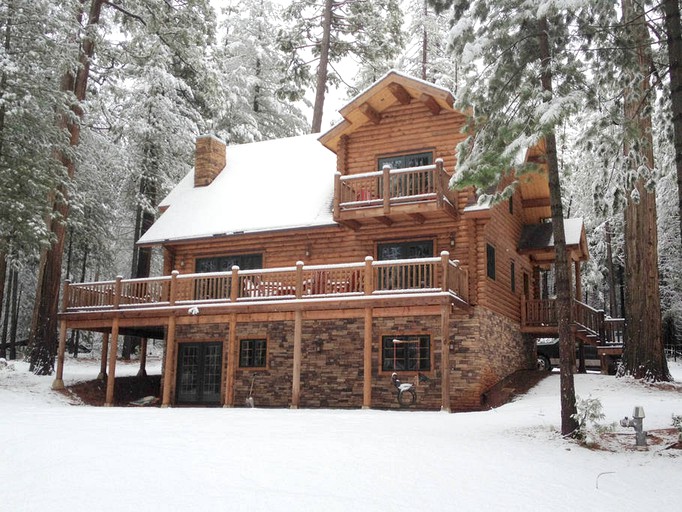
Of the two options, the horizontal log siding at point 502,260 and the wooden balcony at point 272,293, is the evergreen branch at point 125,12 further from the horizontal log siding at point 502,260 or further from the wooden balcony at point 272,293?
the horizontal log siding at point 502,260

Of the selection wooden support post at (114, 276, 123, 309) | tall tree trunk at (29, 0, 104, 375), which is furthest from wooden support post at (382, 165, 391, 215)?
tall tree trunk at (29, 0, 104, 375)

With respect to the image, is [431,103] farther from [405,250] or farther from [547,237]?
[547,237]

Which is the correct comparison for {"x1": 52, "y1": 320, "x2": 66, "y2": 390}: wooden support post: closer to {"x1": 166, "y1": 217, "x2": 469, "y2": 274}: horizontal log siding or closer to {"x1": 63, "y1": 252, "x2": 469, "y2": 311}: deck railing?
{"x1": 63, "y1": 252, "x2": 469, "y2": 311}: deck railing

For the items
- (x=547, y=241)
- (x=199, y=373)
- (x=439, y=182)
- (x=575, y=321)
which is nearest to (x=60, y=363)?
(x=199, y=373)

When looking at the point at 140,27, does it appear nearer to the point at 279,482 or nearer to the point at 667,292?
the point at 279,482

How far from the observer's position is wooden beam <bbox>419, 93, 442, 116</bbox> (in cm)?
2011

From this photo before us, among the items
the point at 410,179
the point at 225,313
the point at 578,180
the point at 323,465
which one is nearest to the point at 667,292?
the point at 578,180

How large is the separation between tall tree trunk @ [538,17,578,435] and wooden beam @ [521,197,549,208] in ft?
43.9

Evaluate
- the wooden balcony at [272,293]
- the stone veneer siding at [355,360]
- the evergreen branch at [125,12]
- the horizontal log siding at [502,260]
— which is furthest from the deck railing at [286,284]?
the evergreen branch at [125,12]

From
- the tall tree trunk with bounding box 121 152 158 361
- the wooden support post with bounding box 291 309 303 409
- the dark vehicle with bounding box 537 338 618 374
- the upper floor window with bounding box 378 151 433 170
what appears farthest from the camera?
the tall tree trunk with bounding box 121 152 158 361

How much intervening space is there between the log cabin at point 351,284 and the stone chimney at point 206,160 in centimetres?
167

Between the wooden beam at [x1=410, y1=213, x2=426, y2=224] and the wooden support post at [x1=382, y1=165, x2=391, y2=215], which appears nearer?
the wooden support post at [x1=382, y1=165, x2=391, y2=215]

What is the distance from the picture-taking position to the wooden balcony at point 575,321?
2261 cm

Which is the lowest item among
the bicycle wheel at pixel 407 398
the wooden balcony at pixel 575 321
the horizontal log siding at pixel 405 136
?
the bicycle wheel at pixel 407 398
